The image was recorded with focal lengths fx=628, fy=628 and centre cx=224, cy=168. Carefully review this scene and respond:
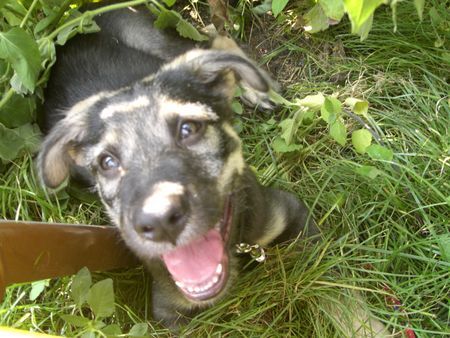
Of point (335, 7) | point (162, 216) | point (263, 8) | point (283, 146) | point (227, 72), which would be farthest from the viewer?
point (263, 8)

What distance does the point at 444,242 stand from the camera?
2775 millimetres

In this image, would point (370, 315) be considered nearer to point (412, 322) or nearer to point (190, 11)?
point (412, 322)

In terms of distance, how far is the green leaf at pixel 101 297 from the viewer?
8.42 feet

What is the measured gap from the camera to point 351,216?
313 centimetres

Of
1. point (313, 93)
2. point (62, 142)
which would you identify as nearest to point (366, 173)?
point (313, 93)

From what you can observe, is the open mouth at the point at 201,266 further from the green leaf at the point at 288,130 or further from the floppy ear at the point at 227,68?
the green leaf at the point at 288,130

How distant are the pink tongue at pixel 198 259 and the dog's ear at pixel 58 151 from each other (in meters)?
0.64

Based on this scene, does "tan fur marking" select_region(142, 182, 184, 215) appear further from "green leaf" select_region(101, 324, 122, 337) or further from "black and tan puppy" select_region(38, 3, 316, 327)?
"green leaf" select_region(101, 324, 122, 337)

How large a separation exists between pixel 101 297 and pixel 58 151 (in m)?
0.65

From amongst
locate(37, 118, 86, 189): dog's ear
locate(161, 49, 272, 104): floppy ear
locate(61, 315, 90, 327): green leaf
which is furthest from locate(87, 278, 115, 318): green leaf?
locate(161, 49, 272, 104): floppy ear

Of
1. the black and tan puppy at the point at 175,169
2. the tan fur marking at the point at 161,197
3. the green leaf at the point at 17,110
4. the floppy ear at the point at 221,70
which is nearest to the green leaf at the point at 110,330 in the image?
the black and tan puppy at the point at 175,169

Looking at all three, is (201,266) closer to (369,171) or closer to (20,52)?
(369,171)

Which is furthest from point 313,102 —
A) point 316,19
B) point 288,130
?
point 316,19

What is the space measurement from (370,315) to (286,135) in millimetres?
1013
